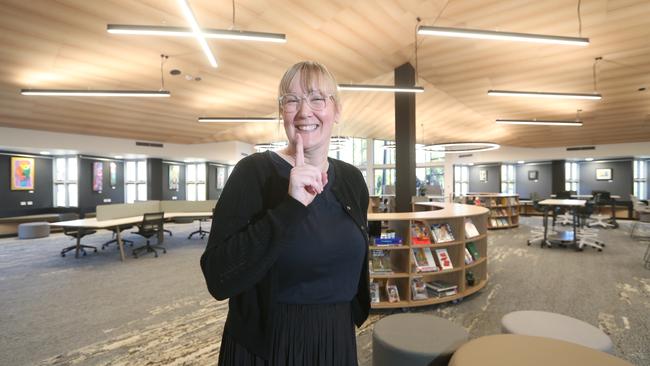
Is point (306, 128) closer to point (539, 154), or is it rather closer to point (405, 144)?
point (405, 144)

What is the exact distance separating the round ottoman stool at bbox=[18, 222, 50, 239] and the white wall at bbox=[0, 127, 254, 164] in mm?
2301

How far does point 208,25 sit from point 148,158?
31.2 ft

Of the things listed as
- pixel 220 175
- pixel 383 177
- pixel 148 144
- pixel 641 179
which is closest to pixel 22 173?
pixel 148 144

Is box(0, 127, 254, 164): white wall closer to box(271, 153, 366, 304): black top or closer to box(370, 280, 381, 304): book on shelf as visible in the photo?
box(370, 280, 381, 304): book on shelf

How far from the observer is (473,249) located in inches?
180

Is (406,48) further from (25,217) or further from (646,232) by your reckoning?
(25,217)

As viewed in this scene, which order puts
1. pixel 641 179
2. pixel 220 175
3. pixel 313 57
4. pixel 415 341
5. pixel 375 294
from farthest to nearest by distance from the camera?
pixel 220 175, pixel 641 179, pixel 313 57, pixel 375 294, pixel 415 341

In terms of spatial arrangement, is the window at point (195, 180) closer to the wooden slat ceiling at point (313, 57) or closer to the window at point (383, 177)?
the wooden slat ceiling at point (313, 57)

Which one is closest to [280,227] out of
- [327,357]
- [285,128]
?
[285,128]

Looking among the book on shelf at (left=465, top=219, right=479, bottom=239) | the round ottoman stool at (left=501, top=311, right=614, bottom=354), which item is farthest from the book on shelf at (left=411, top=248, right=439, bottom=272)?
the round ottoman stool at (left=501, top=311, right=614, bottom=354)

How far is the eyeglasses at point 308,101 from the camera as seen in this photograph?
2.94 feet

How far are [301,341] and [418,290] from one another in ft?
11.0

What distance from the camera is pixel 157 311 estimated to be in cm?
396

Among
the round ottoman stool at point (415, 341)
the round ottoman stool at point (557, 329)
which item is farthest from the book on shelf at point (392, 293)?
the round ottoman stool at point (557, 329)
